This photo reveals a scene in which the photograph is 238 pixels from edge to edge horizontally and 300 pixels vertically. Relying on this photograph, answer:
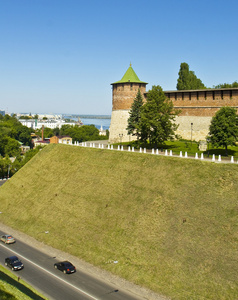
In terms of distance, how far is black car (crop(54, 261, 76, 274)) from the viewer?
2311 cm

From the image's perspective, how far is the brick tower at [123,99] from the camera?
53156mm

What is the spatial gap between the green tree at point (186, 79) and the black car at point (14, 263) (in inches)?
2219

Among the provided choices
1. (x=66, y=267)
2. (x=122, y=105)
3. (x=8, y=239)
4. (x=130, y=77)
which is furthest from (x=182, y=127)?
(x=66, y=267)

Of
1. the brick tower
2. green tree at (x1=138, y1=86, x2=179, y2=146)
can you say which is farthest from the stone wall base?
green tree at (x1=138, y1=86, x2=179, y2=146)

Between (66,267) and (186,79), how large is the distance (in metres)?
57.9

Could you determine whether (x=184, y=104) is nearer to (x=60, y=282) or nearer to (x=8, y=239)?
(x=8, y=239)

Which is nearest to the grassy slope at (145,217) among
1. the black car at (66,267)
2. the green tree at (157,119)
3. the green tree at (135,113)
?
the black car at (66,267)

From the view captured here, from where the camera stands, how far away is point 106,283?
2183 centimetres

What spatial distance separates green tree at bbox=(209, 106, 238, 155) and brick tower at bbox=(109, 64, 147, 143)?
20289mm

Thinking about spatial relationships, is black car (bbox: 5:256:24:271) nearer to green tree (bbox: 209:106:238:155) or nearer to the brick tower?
green tree (bbox: 209:106:238:155)

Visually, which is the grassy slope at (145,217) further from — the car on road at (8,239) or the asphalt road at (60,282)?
the car on road at (8,239)

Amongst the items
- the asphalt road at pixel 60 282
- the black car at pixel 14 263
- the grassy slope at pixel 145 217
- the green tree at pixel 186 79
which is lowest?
the asphalt road at pixel 60 282

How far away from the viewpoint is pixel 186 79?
72.3m

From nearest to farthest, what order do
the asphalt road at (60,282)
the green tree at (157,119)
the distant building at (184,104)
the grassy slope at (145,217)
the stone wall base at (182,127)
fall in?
the asphalt road at (60,282), the grassy slope at (145,217), the green tree at (157,119), the distant building at (184,104), the stone wall base at (182,127)
